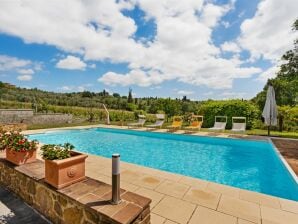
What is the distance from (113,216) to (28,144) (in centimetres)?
245

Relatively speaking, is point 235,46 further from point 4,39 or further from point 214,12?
point 4,39

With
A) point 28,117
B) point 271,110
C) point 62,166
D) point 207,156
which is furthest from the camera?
point 28,117

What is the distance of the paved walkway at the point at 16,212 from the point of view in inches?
95.2

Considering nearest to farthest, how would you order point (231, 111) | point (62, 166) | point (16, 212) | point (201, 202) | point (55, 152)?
1. point (62, 166)
2. point (55, 152)
3. point (16, 212)
4. point (201, 202)
5. point (231, 111)

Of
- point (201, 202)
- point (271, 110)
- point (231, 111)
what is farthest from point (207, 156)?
point (231, 111)

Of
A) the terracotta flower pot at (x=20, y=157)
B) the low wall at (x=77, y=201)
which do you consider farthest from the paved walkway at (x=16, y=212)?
the terracotta flower pot at (x=20, y=157)

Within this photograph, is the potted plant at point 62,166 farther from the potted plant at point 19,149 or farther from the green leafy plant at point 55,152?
the potted plant at point 19,149

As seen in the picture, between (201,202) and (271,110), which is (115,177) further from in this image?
(271,110)

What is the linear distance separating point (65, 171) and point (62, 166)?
8 centimetres

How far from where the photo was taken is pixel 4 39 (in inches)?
466

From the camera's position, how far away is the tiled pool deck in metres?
2.38

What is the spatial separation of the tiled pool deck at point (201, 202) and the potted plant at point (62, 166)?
1144mm

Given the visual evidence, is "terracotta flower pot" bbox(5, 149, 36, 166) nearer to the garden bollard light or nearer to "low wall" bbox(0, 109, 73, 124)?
the garden bollard light

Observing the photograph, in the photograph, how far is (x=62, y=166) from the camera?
2242mm
